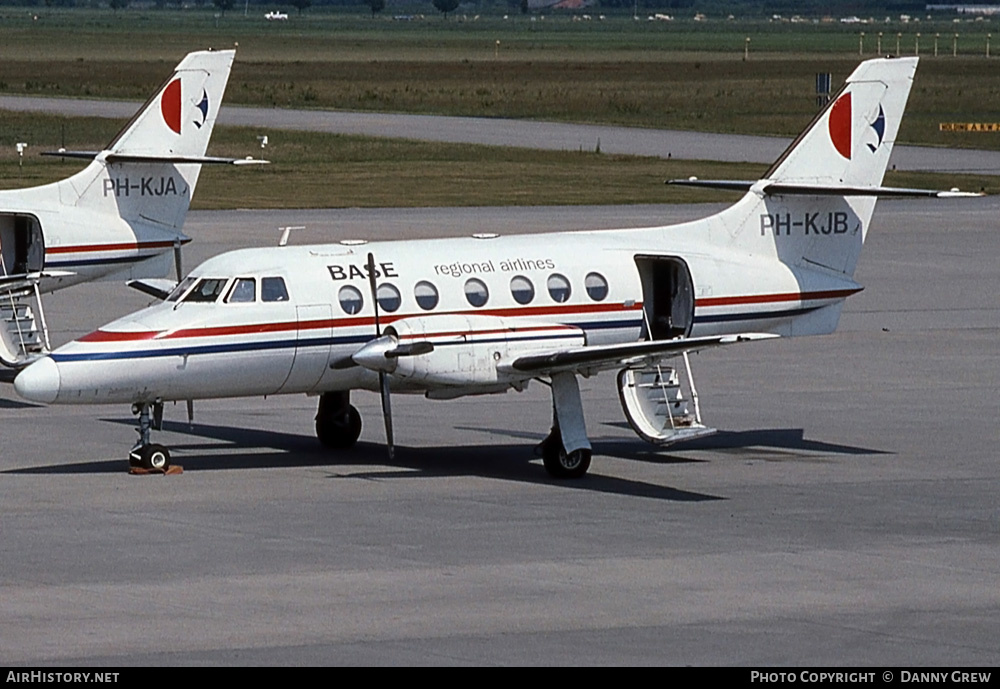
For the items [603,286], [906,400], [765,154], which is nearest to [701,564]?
[603,286]

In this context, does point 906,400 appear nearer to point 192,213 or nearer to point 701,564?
point 701,564

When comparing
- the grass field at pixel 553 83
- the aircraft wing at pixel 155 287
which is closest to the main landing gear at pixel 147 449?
the aircraft wing at pixel 155 287

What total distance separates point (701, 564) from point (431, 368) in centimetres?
509

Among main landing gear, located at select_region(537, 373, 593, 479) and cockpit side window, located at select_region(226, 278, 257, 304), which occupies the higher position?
cockpit side window, located at select_region(226, 278, 257, 304)

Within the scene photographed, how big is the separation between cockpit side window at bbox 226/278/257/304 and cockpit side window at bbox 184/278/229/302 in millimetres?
142

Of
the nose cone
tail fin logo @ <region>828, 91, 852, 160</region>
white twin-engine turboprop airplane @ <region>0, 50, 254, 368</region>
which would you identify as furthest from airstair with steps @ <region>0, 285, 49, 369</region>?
tail fin logo @ <region>828, 91, 852, 160</region>

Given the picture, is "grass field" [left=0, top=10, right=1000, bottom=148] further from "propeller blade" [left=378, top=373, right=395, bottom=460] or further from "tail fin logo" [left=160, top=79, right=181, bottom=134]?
"propeller blade" [left=378, top=373, right=395, bottom=460]

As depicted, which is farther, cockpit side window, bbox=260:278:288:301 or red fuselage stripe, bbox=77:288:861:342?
cockpit side window, bbox=260:278:288:301

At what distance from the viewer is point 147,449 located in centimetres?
2341

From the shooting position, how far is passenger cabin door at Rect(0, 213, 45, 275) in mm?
31891

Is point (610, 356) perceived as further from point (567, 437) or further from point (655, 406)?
point (655, 406)

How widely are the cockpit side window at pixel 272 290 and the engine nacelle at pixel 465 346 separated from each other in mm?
1443

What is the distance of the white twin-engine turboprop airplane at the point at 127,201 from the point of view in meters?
31.8

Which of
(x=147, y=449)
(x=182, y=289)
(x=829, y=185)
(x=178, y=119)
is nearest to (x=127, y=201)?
(x=178, y=119)
